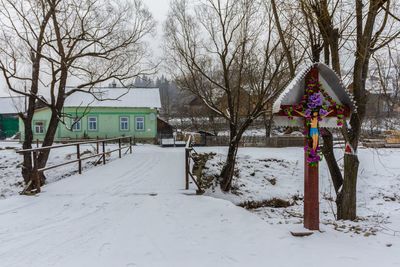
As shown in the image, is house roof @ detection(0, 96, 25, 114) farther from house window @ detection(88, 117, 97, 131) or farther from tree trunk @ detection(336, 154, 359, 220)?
tree trunk @ detection(336, 154, 359, 220)

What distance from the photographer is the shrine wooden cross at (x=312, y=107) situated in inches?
192

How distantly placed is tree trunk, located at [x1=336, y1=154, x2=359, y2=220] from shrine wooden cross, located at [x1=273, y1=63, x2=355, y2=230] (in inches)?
71.9

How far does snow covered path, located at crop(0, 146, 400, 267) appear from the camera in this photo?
392 cm

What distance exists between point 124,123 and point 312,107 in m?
27.1

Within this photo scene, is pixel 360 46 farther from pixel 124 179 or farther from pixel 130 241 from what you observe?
pixel 124 179

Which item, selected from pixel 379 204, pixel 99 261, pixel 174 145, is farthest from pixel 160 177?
pixel 174 145

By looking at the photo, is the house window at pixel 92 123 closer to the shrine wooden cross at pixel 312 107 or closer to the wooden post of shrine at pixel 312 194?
the shrine wooden cross at pixel 312 107

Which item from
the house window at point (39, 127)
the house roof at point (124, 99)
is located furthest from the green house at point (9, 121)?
the house roof at point (124, 99)

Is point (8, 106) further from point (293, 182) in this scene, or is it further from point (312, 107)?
point (312, 107)

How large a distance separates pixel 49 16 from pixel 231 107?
7968mm

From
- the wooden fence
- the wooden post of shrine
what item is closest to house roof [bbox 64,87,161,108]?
the wooden fence

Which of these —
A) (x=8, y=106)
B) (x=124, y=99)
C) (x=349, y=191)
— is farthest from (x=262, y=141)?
(x=8, y=106)

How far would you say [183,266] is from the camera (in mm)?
3766

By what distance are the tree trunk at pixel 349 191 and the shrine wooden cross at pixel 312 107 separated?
1826 millimetres
